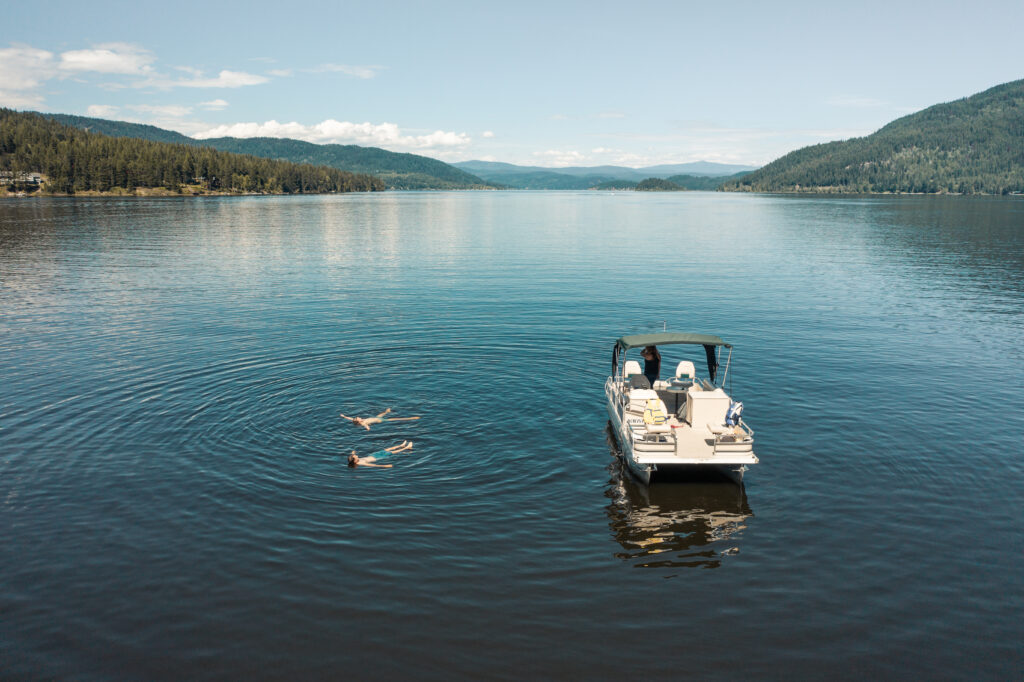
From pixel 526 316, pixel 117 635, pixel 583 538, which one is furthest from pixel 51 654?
pixel 526 316

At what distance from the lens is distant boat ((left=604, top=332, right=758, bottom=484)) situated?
20.0 metres

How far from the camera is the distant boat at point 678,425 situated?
19984mm

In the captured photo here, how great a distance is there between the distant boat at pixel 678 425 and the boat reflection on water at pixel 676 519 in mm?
665

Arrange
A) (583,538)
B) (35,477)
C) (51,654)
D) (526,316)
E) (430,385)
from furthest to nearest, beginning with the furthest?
(526,316) < (430,385) < (35,477) < (583,538) < (51,654)

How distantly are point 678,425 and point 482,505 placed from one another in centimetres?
725

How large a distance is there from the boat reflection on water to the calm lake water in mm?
99

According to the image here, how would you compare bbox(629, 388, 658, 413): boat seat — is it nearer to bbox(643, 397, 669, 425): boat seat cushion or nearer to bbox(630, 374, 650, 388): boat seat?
bbox(643, 397, 669, 425): boat seat cushion

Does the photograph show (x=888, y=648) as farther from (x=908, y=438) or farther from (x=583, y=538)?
(x=908, y=438)

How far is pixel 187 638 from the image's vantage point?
44.3ft

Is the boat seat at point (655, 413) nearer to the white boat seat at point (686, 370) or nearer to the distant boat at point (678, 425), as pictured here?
the distant boat at point (678, 425)

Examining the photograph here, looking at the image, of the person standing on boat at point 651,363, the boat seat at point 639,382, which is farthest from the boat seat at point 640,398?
the person standing on boat at point 651,363

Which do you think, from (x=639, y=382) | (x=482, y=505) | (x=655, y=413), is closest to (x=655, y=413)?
(x=655, y=413)

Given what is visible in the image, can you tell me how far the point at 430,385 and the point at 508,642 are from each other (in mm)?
17401

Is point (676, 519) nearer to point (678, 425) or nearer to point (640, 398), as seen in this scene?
point (678, 425)
